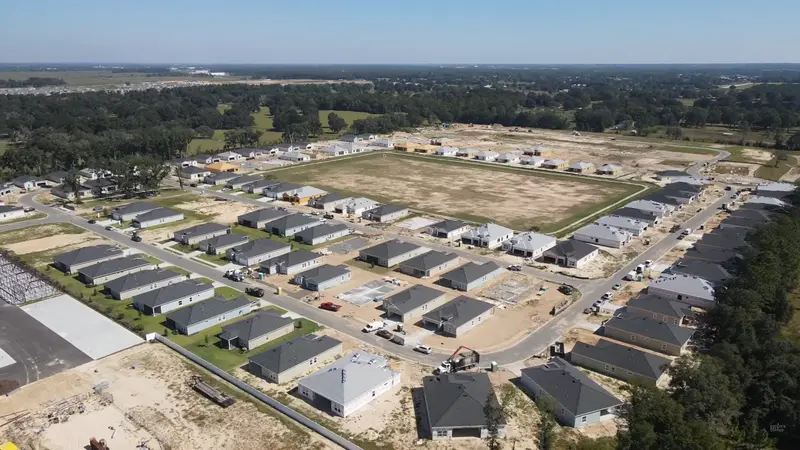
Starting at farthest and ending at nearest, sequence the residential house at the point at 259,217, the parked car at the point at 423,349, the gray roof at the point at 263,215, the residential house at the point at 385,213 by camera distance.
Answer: the residential house at the point at 385,213
the gray roof at the point at 263,215
the residential house at the point at 259,217
the parked car at the point at 423,349

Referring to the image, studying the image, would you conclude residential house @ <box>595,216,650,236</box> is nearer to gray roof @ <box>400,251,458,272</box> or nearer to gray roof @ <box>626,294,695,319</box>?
gray roof @ <box>626,294,695,319</box>

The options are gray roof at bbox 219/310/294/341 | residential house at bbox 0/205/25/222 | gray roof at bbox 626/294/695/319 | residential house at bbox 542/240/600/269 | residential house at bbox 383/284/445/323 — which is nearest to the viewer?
gray roof at bbox 219/310/294/341

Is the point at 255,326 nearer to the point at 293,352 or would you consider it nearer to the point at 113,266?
the point at 293,352

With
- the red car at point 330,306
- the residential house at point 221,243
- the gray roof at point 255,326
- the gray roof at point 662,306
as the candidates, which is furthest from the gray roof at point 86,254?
the gray roof at point 662,306

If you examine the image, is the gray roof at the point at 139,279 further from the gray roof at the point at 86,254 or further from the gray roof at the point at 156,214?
the gray roof at the point at 156,214

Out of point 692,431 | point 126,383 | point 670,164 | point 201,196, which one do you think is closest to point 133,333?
point 126,383

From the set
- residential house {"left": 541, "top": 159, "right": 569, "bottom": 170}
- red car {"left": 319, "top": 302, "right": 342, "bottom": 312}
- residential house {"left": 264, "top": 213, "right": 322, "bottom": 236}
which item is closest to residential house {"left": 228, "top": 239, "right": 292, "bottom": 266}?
residential house {"left": 264, "top": 213, "right": 322, "bottom": 236}

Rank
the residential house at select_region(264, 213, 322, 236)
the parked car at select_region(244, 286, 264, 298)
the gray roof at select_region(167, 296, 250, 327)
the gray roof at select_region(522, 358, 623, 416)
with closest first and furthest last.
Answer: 1. the gray roof at select_region(522, 358, 623, 416)
2. the gray roof at select_region(167, 296, 250, 327)
3. the parked car at select_region(244, 286, 264, 298)
4. the residential house at select_region(264, 213, 322, 236)
